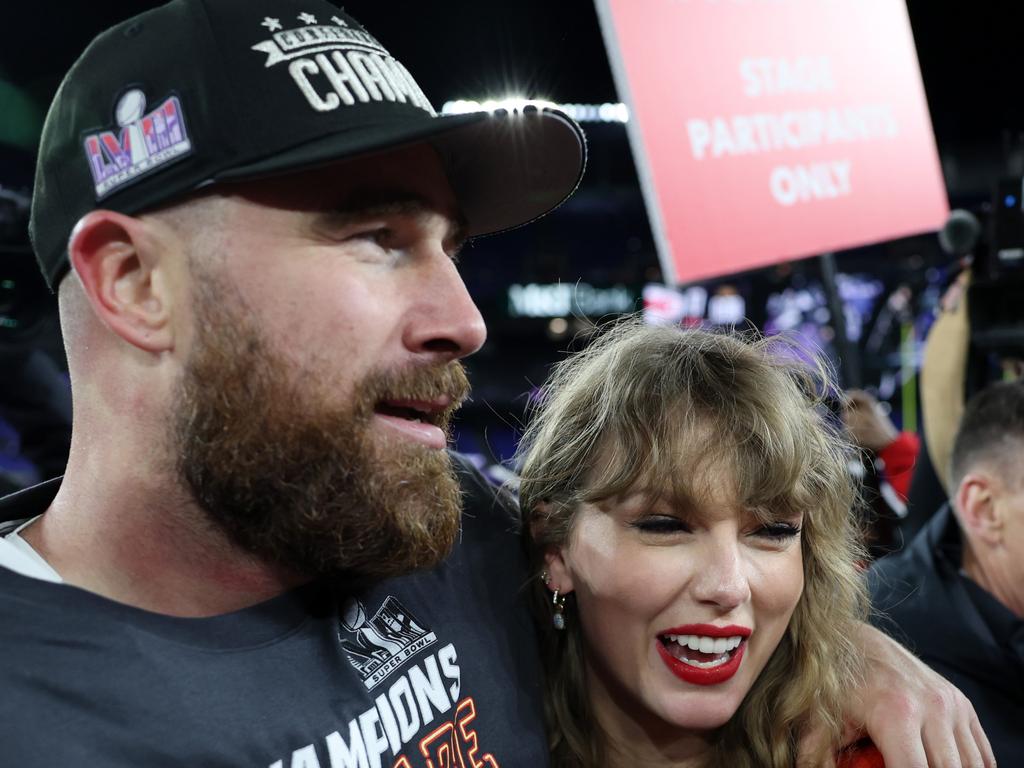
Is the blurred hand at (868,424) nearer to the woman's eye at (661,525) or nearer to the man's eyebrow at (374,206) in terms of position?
the woman's eye at (661,525)

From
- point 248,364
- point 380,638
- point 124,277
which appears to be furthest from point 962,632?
point 124,277

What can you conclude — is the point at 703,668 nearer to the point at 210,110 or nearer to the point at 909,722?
the point at 909,722

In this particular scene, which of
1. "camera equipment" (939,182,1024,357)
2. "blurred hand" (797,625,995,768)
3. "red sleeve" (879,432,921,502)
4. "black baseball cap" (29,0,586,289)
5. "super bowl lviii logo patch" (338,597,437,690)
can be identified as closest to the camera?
"black baseball cap" (29,0,586,289)

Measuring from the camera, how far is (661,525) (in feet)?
3.95

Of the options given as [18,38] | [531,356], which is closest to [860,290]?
[531,356]

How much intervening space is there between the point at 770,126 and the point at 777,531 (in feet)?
3.81

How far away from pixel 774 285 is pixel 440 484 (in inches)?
412

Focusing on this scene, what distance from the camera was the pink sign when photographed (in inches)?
73.5

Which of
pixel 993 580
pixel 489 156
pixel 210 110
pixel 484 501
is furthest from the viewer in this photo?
pixel 993 580

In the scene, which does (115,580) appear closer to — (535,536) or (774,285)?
(535,536)

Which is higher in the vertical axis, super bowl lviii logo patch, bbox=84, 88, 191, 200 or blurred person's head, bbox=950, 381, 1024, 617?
super bowl lviii logo patch, bbox=84, 88, 191, 200

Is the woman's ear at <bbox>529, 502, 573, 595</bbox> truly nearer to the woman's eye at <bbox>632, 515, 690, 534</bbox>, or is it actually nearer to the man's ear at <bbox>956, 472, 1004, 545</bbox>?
the woman's eye at <bbox>632, 515, 690, 534</bbox>

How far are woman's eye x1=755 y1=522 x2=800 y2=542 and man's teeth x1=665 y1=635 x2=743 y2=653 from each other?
0.14m

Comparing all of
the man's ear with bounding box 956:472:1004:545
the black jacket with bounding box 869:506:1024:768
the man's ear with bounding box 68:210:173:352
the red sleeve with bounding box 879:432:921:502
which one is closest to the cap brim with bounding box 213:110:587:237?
the man's ear with bounding box 68:210:173:352
